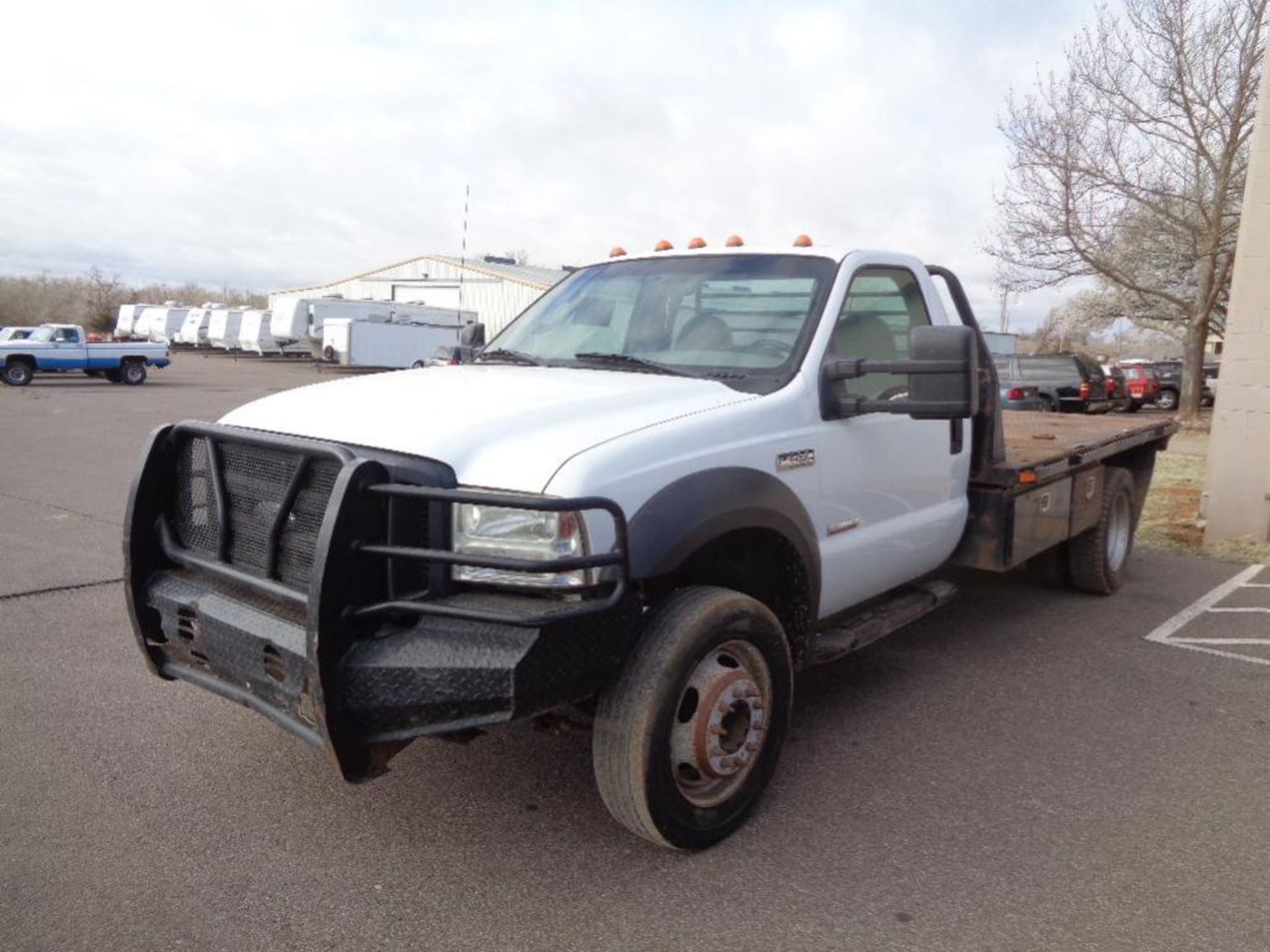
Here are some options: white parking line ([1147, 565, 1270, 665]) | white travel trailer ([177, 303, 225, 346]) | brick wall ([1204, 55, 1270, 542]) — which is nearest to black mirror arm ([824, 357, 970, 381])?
white parking line ([1147, 565, 1270, 665])

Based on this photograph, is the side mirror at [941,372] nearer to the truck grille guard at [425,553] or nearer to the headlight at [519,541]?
the truck grille guard at [425,553]

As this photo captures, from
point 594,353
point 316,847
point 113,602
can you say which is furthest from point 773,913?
point 113,602

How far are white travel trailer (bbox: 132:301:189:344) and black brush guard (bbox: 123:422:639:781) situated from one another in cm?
5397

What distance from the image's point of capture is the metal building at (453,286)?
1956 inches

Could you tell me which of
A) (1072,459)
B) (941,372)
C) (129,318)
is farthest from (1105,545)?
(129,318)

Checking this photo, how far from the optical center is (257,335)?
4547 cm

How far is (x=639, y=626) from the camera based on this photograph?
3.03 meters

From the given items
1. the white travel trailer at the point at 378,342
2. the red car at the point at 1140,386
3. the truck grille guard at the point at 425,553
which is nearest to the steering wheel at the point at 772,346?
the truck grille guard at the point at 425,553

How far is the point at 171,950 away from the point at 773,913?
167 centimetres

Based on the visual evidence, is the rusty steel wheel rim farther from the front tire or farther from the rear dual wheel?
the front tire

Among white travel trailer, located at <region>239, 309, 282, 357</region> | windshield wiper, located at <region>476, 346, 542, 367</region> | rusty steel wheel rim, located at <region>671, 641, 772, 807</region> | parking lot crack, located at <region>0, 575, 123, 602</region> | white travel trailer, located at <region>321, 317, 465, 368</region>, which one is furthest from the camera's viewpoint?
white travel trailer, located at <region>239, 309, 282, 357</region>

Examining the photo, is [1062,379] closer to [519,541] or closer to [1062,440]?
[1062,440]

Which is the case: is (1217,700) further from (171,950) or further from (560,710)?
(171,950)

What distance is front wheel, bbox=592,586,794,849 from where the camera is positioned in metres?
3.01
